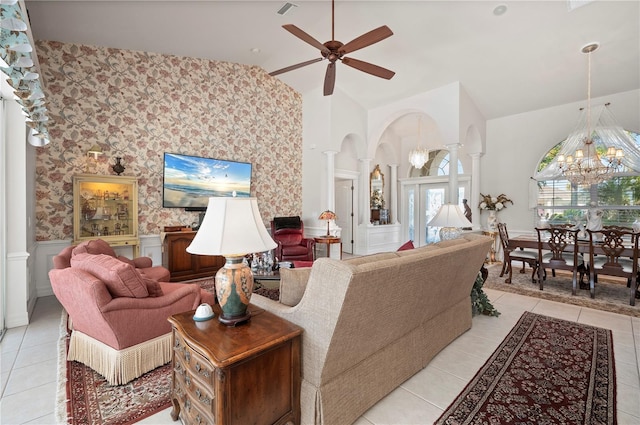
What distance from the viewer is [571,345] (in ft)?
8.75

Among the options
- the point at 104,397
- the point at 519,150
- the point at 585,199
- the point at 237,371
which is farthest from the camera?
the point at 519,150

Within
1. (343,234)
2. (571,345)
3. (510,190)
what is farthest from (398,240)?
(571,345)

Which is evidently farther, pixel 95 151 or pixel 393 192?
pixel 393 192

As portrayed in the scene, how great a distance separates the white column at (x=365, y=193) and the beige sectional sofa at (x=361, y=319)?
16.9 ft

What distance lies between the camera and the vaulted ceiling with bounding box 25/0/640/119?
3.78 m

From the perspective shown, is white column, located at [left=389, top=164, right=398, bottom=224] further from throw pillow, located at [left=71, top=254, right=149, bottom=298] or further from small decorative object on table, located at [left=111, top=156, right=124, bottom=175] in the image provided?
throw pillow, located at [left=71, top=254, right=149, bottom=298]

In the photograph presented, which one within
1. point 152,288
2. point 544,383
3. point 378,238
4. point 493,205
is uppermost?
point 493,205

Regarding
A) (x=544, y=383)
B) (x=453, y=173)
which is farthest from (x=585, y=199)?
(x=544, y=383)

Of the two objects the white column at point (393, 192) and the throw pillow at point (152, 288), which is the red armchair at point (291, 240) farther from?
the white column at point (393, 192)

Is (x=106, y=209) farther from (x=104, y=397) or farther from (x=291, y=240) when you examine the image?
(x=104, y=397)

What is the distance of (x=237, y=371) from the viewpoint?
1254 mm

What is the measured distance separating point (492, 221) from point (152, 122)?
283 inches

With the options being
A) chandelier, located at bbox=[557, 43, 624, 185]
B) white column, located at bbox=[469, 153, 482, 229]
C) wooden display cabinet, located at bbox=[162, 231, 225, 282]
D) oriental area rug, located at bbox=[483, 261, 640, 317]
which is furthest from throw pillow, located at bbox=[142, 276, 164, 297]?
white column, located at bbox=[469, 153, 482, 229]

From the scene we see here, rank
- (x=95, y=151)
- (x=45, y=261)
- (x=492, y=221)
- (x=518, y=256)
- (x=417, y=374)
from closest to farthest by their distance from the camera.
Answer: (x=417, y=374) → (x=45, y=261) → (x=95, y=151) → (x=518, y=256) → (x=492, y=221)
